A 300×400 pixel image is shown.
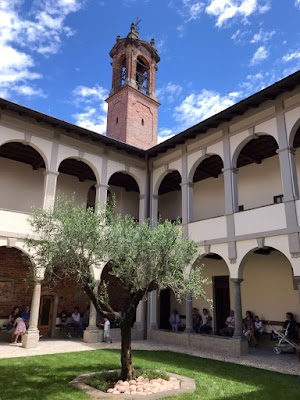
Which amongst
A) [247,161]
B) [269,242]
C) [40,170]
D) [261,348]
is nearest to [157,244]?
[269,242]

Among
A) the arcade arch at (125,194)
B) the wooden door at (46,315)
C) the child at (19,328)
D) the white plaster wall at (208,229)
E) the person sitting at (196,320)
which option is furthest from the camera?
the arcade arch at (125,194)

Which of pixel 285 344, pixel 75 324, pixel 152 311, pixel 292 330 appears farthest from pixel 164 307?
pixel 285 344

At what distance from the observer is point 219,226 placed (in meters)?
12.7

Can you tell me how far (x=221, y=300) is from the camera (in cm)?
1566

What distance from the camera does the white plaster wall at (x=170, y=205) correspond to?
717 inches

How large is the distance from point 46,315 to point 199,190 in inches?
355

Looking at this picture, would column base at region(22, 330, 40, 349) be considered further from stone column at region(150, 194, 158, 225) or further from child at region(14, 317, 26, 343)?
stone column at region(150, 194, 158, 225)

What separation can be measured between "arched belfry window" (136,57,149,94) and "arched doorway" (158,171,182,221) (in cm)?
967

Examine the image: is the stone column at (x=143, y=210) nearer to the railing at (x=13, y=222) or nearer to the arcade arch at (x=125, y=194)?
the arcade arch at (x=125, y=194)

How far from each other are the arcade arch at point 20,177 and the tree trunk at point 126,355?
29.0 feet

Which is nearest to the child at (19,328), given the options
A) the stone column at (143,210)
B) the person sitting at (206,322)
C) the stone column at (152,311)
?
the stone column at (152,311)

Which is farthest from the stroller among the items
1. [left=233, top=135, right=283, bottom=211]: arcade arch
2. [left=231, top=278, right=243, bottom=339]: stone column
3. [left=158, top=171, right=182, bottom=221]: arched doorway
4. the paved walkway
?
[left=158, top=171, right=182, bottom=221]: arched doorway

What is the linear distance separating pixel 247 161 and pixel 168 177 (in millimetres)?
3907

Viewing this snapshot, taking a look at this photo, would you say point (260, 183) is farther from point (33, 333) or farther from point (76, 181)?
point (33, 333)
